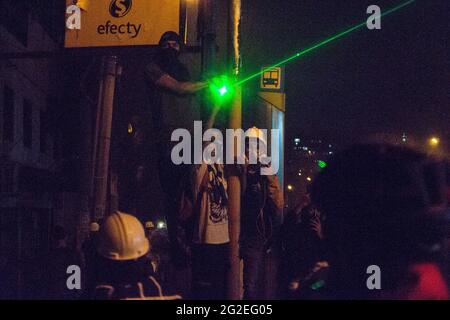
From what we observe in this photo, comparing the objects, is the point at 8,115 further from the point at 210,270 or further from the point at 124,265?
the point at 124,265

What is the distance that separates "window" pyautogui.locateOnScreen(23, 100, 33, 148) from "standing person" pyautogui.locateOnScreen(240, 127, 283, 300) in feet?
29.5

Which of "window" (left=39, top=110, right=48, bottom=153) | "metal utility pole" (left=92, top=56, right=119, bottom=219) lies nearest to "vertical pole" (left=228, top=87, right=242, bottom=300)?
"metal utility pole" (left=92, top=56, right=119, bottom=219)

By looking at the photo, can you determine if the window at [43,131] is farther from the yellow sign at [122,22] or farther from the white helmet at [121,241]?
the white helmet at [121,241]

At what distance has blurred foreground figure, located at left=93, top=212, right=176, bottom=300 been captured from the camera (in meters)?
4.66

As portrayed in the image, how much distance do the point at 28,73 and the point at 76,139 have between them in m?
4.35

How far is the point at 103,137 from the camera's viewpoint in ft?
34.6

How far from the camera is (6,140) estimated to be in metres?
12.0

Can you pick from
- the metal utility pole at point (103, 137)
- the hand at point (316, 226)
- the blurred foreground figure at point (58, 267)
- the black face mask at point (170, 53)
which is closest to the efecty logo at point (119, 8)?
the metal utility pole at point (103, 137)

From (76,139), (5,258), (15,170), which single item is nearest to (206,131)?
(5,258)

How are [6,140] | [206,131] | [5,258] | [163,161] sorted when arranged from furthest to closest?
1. [6,140]
2. [5,258]
3. [163,161]
4. [206,131]

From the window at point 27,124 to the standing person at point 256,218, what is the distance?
900cm

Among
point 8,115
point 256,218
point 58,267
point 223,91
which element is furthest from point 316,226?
point 8,115

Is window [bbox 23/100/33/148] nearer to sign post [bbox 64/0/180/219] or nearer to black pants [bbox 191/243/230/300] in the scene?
sign post [bbox 64/0/180/219]

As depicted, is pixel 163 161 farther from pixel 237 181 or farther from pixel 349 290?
pixel 349 290
